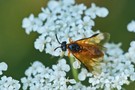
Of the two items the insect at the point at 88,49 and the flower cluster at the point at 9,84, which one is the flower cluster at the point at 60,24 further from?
the flower cluster at the point at 9,84

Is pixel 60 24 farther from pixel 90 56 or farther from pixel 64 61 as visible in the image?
pixel 90 56

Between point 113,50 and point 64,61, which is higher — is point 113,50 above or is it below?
above

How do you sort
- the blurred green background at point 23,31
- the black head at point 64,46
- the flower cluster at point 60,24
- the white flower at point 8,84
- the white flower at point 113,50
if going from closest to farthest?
the white flower at point 8,84 → the black head at point 64,46 → the flower cluster at point 60,24 → the white flower at point 113,50 → the blurred green background at point 23,31

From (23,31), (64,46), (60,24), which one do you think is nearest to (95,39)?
(64,46)

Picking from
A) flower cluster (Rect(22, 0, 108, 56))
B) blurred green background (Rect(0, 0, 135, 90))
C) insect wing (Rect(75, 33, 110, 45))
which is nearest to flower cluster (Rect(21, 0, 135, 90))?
flower cluster (Rect(22, 0, 108, 56))

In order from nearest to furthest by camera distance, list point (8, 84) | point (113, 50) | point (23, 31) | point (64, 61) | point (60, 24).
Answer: point (8, 84) → point (64, 61) → point (60, 24) → point (113, 50) → point (23, 31)

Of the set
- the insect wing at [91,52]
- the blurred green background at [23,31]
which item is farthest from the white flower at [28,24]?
the blurred green background at [23,31]

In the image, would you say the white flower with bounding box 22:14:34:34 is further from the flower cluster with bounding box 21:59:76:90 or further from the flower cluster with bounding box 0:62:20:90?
the flower cluster with bounding box 0:62:20:90
